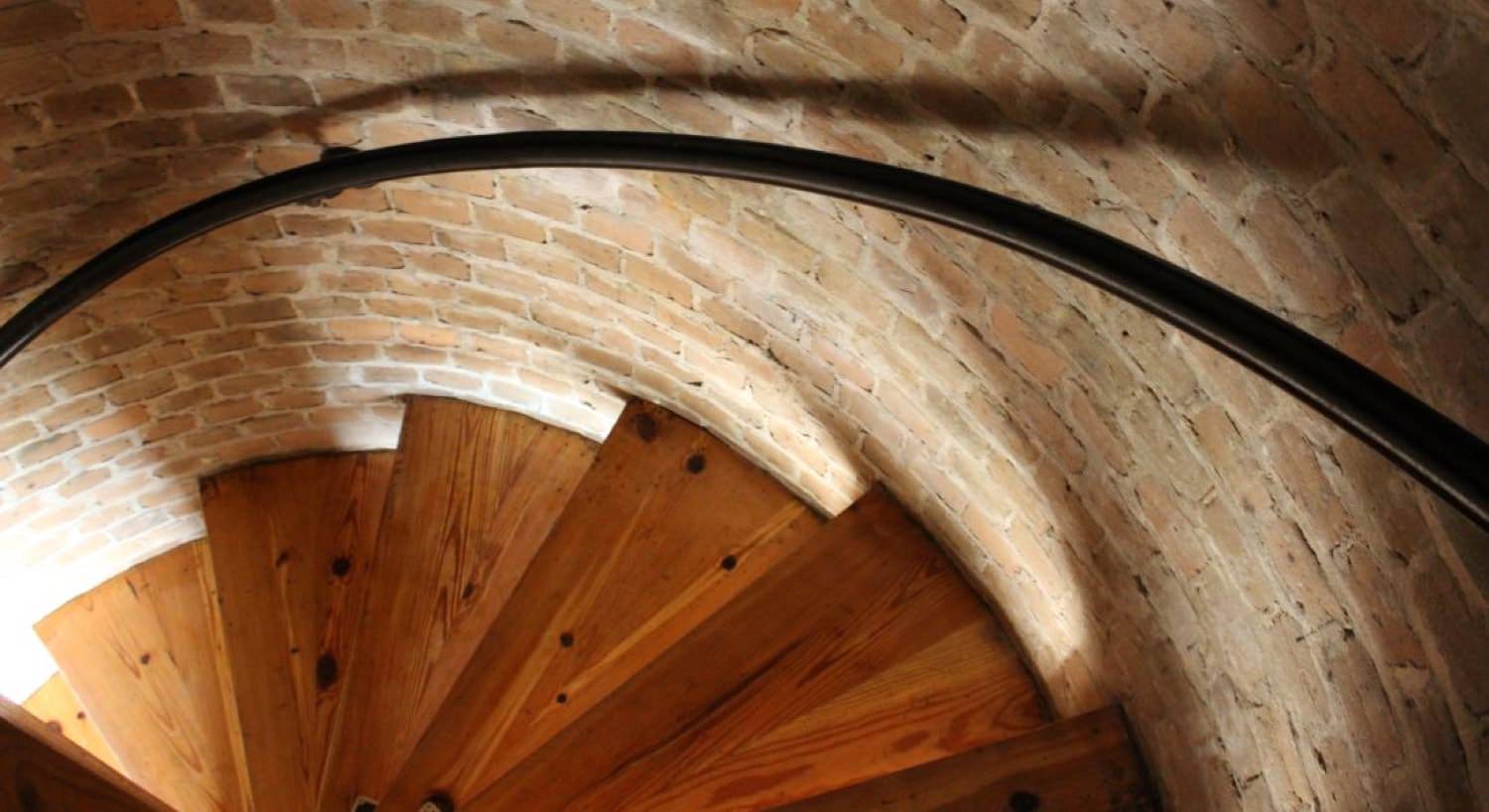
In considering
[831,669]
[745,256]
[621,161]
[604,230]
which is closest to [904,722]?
[831,669]

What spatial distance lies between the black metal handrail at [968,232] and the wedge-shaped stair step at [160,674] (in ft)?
5.54

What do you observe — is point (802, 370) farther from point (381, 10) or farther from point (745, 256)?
point (381, 10)

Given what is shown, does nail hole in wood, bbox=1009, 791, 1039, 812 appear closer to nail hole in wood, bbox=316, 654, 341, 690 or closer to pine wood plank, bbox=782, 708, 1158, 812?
pine wood plank, bbox=782, 708, 1158, 812

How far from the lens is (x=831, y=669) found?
8.22 ft

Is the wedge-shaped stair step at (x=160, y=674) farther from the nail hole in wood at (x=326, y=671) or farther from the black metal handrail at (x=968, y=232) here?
the black metal handrail at (x=968, y=232)

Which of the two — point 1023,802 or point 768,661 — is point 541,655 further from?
point 1023,802

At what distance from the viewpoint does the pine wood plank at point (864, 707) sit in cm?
237

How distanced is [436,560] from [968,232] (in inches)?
85.3

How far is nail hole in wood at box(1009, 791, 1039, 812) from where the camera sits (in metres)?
2.01

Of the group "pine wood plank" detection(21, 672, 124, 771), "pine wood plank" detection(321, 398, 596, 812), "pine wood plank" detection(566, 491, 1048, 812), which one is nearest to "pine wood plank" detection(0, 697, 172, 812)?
"pine wood plank" detection(566, 491, 1048, 812)

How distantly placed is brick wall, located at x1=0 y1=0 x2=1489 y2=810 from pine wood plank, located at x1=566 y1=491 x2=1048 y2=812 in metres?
0.11

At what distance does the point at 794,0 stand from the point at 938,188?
1.48ft

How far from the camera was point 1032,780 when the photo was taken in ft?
6.71

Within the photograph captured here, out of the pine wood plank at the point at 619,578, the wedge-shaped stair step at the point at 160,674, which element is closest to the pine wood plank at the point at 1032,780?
the pine wood plank at the point at 619,578
